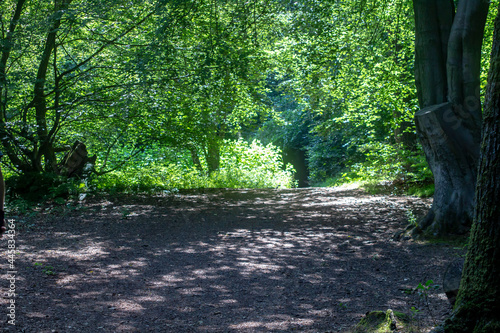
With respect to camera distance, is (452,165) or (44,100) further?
(44,100)

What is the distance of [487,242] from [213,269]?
3526 mm

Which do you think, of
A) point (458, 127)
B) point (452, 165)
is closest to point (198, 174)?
point (452, 165)

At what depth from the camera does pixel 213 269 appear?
535cm

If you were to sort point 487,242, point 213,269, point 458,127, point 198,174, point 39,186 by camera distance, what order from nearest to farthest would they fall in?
point 487,242, point 213,269, point 458,127, point 39,186, point 198,174

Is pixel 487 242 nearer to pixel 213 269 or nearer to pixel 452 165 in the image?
pixel 213 269

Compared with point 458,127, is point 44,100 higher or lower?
higher

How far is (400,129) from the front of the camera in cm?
1356

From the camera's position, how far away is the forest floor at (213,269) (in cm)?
383

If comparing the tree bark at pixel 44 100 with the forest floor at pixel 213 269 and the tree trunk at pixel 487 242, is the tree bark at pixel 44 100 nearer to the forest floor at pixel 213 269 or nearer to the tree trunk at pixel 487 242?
the forest floor at pixel 213 269

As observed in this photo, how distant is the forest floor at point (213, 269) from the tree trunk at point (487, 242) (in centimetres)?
71

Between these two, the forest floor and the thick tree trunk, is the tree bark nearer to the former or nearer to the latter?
the forest floor

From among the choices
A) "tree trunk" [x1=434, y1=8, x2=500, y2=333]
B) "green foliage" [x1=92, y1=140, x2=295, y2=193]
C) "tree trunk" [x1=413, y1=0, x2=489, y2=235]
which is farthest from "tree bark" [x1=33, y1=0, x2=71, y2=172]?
"tree trunk" [x1=434, y1=8, x2=500, y2=333]

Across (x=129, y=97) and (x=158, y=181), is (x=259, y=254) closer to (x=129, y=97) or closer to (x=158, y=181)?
(x=129, y=97)

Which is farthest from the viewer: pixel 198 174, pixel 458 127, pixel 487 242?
pixel 198 174
